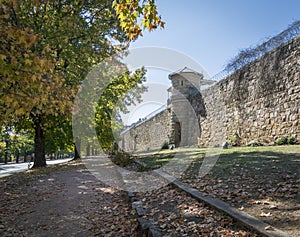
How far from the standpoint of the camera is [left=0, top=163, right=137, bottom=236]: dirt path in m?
3.93

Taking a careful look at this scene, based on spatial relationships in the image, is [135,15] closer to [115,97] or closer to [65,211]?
[65,211]

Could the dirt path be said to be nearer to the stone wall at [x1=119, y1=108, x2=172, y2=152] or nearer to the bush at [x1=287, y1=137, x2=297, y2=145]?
the bush at [x1=287, y1=137, x2=297, y2=145]

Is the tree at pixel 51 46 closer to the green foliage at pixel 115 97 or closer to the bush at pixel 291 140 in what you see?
the green foliage at pixel 115 97

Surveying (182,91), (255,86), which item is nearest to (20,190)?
(255,86)

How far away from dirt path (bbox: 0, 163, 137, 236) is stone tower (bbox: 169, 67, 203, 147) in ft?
32.2

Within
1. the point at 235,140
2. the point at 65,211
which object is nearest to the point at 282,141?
the point at 235,140

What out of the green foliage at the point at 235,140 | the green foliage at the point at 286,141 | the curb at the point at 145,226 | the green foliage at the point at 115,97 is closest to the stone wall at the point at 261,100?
the green foliage at the point at 235,140

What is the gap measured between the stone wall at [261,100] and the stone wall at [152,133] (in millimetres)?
5618

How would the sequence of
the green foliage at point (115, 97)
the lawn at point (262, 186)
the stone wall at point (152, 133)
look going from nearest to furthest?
1. the lawn at point (262, 186)
2. the green foliage at point (115, 97)
3. the stone wall at point (152, 133)

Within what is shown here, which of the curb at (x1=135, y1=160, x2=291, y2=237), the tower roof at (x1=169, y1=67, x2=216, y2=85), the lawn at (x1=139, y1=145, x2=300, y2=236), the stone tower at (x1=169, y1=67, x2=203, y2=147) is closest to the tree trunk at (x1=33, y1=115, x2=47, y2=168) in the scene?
the stone tower at (x1=169, y1=67, x2=203, y2=147)

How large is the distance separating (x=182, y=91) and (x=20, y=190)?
38.7 feet

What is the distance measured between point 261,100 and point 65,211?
26.3 ft

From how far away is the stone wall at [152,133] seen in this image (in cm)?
1867

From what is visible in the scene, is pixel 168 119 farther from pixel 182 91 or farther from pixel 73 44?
pixel 73 44
